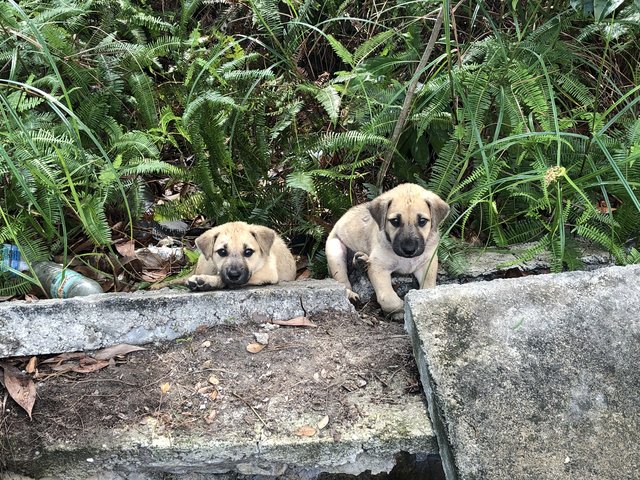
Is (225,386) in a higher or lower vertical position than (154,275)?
higher

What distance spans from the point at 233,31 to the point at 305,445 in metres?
5.72

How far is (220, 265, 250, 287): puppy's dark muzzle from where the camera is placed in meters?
5.09

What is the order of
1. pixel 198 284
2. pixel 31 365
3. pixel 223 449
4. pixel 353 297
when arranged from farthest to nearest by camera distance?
pixel 353 297, pixel 198 284, pixel 31 365, pixel 223 449

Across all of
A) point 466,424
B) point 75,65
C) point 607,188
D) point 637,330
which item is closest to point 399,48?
point 607,188

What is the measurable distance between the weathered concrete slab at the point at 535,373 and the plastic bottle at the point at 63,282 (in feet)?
8.81

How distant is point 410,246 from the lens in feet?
16.7

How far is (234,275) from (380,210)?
1336 millimetres

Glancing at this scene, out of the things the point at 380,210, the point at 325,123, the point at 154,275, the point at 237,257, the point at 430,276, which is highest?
the point at 325,123

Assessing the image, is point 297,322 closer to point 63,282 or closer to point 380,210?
point 380,210

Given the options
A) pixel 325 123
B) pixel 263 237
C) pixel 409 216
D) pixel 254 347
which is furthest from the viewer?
A: pixel 325 123

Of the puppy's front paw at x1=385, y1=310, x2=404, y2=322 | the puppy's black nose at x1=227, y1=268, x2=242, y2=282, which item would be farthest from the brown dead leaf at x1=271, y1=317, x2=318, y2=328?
the puppy's front paw at x1=385, y1=310, x2=404, y2=322

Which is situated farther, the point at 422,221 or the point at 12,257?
the point at 12,257

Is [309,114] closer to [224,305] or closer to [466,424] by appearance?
[224,305]

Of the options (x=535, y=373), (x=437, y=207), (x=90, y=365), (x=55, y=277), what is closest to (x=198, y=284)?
(x=90, y=365)
